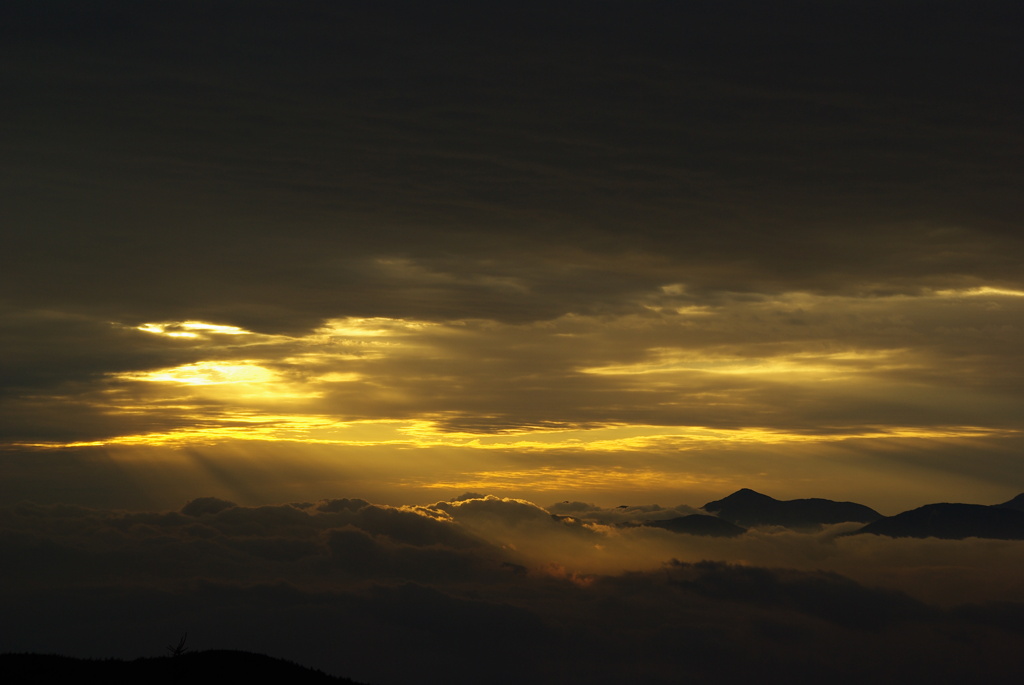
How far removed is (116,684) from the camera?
509 ft

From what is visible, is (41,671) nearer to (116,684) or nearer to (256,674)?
(116,684)

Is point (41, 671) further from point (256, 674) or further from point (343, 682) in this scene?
point (343, 682)

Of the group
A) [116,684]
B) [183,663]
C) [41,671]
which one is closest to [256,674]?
[183,663]

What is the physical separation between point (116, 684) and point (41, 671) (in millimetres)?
16721

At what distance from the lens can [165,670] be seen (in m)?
166

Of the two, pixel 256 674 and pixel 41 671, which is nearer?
pixel 41 671

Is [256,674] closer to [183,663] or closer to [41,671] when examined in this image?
[183,663]

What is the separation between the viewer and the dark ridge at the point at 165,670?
519 ft

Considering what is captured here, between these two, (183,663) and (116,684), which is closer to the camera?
(116,684)

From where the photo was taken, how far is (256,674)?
172m

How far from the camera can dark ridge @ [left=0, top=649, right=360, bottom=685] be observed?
15812 centimetres

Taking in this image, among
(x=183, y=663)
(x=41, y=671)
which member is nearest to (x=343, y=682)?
(x=183, y=663)

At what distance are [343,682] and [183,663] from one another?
32.2m

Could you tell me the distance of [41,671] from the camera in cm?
15975
